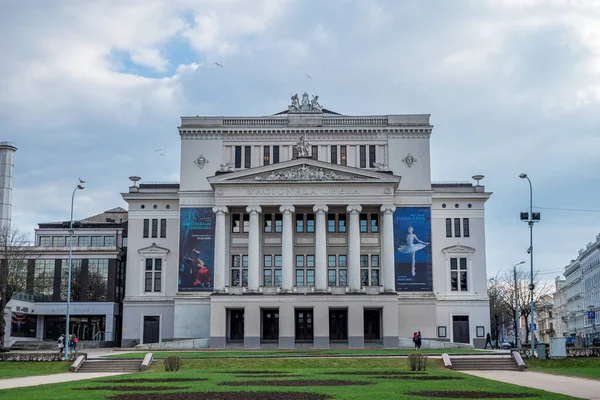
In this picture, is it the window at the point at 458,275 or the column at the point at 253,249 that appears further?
the window at the point at 458,275

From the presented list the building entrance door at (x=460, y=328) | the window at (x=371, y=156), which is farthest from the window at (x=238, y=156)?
the building entrance door at (x=460, y=328)

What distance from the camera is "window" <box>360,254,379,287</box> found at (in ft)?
259

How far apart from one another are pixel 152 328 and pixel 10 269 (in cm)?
1597

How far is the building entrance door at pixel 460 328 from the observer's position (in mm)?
80562

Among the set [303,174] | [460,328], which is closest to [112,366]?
[303,174]

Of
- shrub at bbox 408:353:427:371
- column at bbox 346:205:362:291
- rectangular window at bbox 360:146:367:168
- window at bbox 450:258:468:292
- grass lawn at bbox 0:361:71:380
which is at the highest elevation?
rectangular window at bbox 360:146:367:168

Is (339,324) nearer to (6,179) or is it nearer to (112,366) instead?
(112,366)

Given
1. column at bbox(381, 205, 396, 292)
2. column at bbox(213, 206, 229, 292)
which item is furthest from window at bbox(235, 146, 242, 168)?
column at bbox(381, 205, 396, 292)

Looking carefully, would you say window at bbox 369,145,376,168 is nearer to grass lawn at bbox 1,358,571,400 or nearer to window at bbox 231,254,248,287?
window at bbox 231,254,248,287

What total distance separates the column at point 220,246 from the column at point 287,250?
6.07 metres

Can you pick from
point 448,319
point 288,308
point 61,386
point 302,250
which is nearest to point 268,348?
point 288,308

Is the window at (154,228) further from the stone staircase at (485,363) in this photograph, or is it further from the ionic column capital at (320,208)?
the stone staircase at (485,363)

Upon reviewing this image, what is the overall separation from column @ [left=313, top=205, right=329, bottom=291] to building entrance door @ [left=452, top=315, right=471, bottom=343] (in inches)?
611

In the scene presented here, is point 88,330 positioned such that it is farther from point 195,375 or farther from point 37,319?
point 195,375
